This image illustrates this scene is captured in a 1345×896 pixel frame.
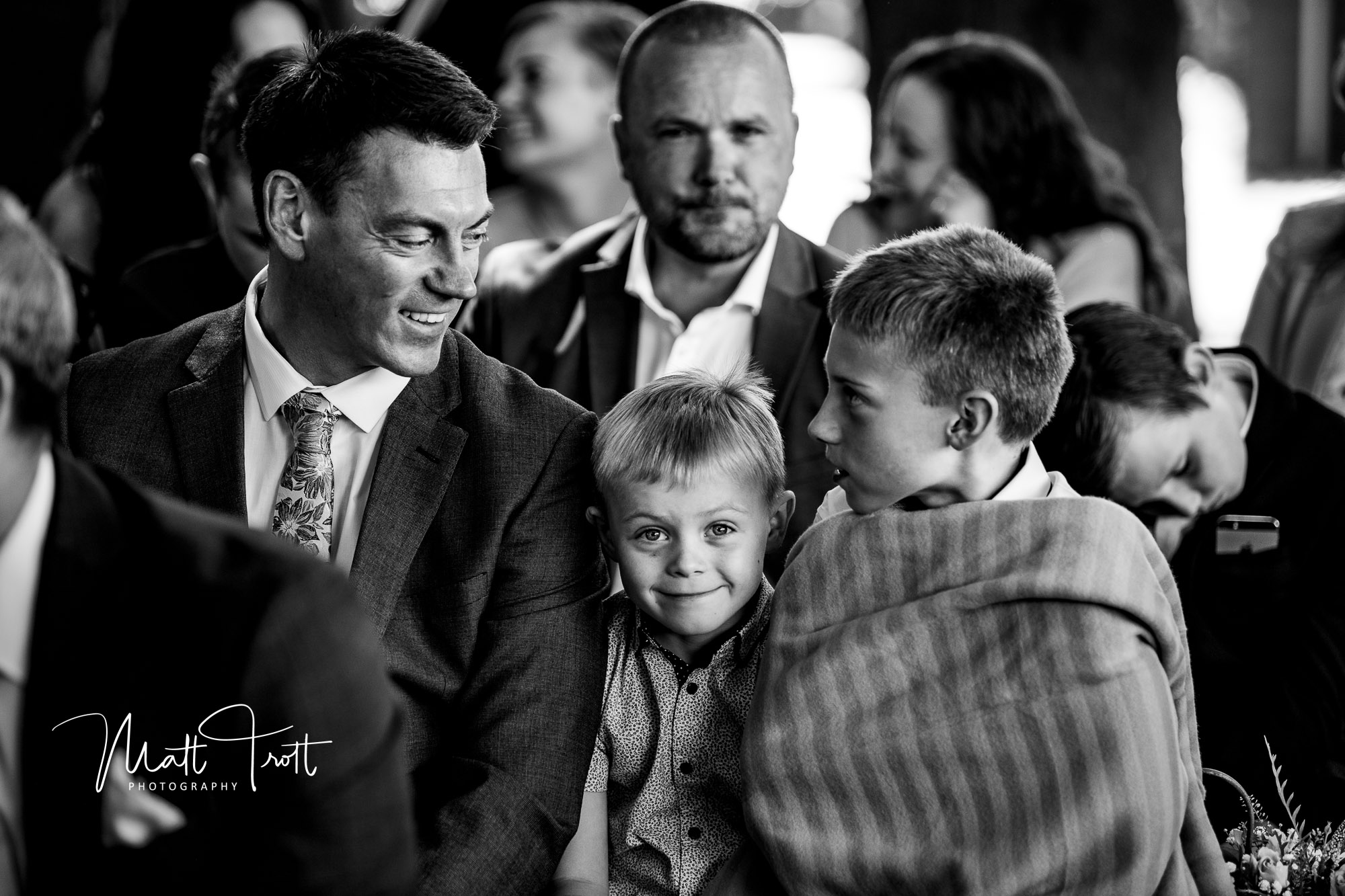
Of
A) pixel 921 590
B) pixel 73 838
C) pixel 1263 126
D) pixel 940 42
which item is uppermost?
pixel 940 42

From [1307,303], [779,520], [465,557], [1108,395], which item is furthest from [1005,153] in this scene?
[465,557]

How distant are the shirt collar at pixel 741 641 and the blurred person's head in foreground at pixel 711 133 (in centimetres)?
107

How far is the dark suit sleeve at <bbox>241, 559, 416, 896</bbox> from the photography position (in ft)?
4.63

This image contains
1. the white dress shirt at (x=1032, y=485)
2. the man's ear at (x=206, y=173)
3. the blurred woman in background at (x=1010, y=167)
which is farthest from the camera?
the blurred woman in background at (x=1010, y=167)

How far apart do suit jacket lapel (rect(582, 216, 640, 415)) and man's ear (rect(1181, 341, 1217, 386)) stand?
1152mm

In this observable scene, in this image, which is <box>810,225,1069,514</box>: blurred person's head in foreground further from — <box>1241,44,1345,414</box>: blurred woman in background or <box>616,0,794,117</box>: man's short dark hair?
<box>1241,44,1345,414</box>: blurred woman in background

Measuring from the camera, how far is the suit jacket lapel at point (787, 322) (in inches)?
121

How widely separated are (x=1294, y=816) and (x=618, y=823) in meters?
1.16

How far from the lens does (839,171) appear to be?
7828 millimetres

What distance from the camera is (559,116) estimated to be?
4633mm

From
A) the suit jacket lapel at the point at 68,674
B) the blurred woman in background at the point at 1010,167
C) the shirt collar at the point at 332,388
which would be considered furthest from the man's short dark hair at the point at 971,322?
the blurred woman in background at the point at 1010,167

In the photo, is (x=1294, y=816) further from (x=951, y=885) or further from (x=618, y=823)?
(x=618, y=823)

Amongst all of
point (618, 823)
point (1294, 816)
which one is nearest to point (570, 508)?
point (618, 823)

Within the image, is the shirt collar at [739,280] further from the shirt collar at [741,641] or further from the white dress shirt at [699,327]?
the shirt collar at [741,641]
